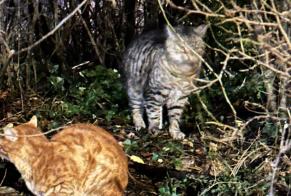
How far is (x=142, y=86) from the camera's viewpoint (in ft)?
26.1

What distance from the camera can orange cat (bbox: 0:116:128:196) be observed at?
5.08m

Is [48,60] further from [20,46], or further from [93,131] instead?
[93,131]

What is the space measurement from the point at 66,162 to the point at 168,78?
9.07ft

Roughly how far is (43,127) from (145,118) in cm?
136

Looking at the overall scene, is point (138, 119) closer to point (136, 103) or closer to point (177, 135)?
point (136, 103)

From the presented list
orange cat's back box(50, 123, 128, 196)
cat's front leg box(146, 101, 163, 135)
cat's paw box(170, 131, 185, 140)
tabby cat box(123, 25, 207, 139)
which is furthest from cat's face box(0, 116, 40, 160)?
cat's front leg box(146, 101, 163, 135)

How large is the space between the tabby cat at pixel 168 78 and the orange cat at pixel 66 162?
2306 millimetres

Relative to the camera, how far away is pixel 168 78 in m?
7.66

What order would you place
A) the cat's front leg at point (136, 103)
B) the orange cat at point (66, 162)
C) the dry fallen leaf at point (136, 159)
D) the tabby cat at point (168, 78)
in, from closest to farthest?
1. the orange cat at point (66, 162)
2. the dry fallen leaf at point (136, 159)
3. the tabby cat at point (168, 78)
4. the cat's front leg at point (136, 103)

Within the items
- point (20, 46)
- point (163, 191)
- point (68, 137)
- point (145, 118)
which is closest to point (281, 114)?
point (163, 191)

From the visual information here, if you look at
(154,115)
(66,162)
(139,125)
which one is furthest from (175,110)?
(66,162)

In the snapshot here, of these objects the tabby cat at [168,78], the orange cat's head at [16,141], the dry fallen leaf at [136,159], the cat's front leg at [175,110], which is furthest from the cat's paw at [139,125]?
the orange cat's head at [16,141]

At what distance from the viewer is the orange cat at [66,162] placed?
5082mm

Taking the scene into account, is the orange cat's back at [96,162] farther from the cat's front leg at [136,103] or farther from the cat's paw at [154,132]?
the cat's front leg at [136,103]
